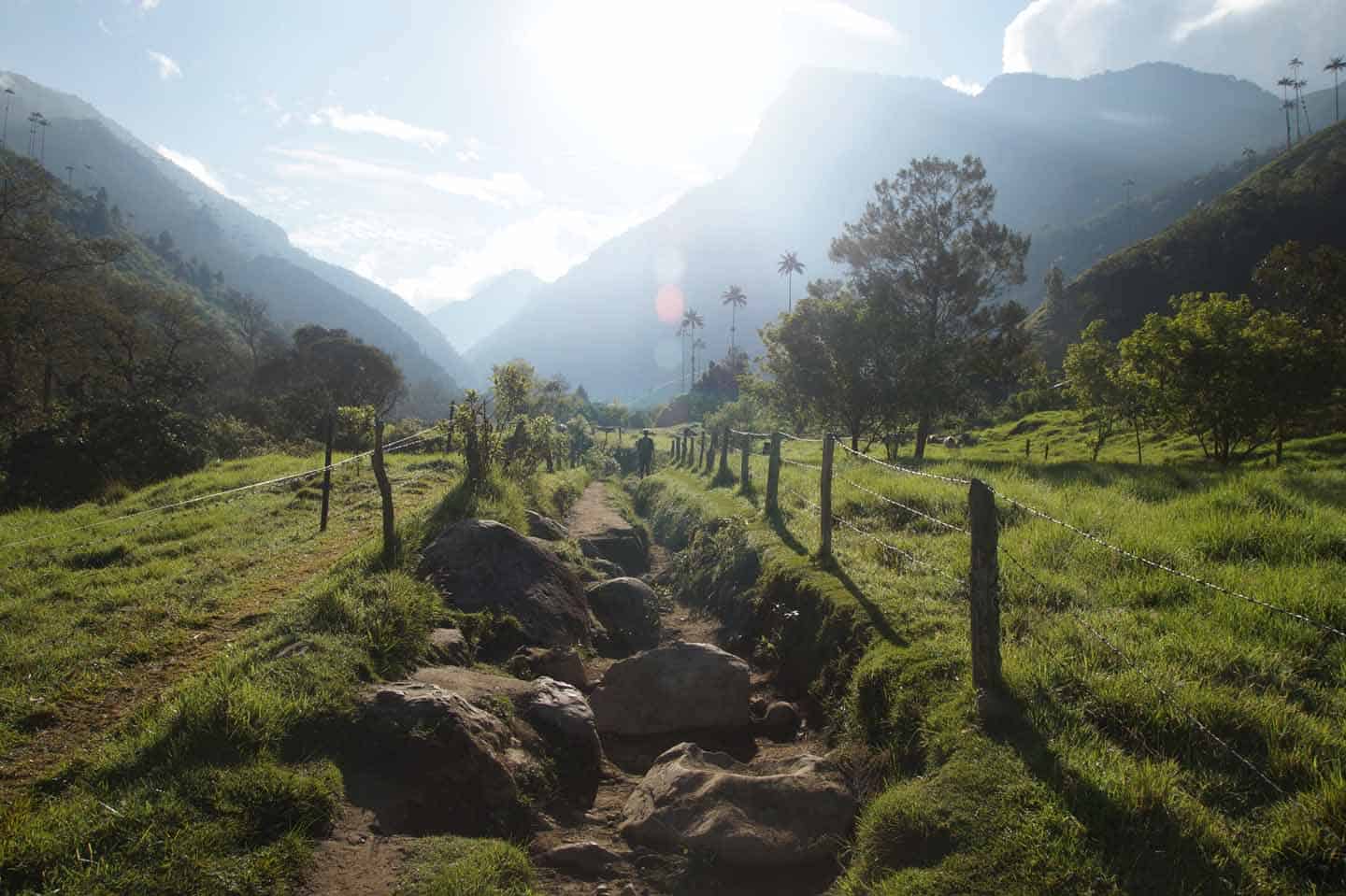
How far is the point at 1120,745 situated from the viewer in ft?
15.2

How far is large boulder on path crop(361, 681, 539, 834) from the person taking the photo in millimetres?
5188

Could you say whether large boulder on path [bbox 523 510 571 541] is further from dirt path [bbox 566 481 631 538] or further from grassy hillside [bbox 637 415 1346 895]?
grassy hillside [bbox 637 415 1346 895]

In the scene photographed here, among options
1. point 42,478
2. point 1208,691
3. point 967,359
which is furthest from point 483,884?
point 967,359

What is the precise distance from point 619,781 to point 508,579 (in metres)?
3.53

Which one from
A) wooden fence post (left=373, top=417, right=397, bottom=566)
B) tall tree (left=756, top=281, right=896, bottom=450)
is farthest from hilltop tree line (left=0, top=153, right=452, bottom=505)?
tall tree (left=756, top=281, right=896, bottom=450)

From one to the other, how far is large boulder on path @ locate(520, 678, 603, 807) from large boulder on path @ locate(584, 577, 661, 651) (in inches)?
125

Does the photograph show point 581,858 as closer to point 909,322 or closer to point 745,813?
point 745,813

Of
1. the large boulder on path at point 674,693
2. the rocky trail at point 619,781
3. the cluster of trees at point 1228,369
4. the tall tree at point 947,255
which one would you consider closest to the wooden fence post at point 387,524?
the rocky trail at point 619,781

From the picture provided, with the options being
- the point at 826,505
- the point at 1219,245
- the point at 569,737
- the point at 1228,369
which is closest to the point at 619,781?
the point at 569,737

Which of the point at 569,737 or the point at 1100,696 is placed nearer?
the point at 1100,696

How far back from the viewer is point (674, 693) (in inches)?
291

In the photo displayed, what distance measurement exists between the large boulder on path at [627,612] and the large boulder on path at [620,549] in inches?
143

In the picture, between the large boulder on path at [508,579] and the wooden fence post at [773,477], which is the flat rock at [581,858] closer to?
the large boulder on path at [508,579]

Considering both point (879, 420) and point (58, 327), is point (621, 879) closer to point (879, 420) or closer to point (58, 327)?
point (879, 420)
